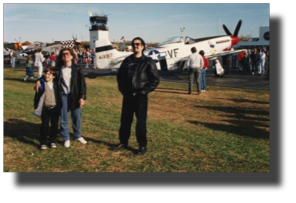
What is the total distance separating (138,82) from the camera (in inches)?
186

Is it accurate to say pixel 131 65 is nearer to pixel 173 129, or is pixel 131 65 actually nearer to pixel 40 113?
pixel 40 113

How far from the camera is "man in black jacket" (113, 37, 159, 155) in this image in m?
4.72

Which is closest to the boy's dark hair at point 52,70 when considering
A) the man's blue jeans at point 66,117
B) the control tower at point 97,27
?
the man's blue jeans at point 66,117

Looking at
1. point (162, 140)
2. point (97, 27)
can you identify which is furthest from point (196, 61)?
point (97, 27)

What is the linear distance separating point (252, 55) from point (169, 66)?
232 inches

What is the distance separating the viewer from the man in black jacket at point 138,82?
472 cm

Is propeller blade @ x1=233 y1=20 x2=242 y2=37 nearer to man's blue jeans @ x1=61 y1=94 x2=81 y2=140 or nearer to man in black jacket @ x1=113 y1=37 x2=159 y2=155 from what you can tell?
man in black jacket @ x1=113 y1=37 x2=159 y2=155

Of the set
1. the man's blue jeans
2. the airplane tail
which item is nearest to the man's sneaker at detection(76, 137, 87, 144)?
the man's blue jeans

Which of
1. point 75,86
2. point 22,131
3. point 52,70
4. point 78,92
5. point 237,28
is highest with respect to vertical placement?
point 237,28

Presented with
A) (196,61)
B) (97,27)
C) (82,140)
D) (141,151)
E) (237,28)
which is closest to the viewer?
(141,151)

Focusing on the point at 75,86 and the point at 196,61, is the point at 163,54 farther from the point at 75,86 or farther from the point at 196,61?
the point at 75,86

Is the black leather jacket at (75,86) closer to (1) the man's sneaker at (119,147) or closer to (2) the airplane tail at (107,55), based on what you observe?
(1) the man's sneaker at (119,147)

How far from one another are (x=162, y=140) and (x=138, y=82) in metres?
1.55

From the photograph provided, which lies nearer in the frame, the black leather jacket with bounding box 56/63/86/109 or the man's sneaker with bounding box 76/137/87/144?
the black leather jacket with bounding box 56/63/86/109
